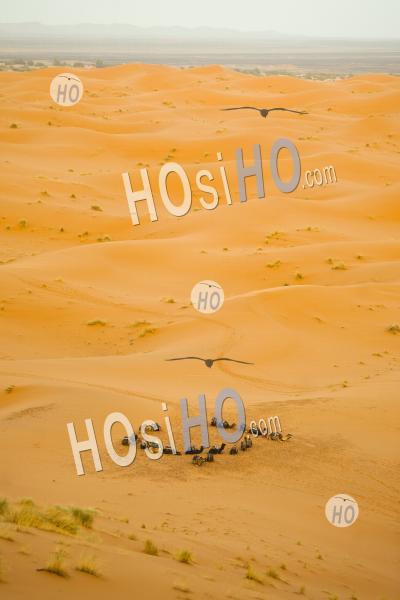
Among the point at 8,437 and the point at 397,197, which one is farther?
the point at 397,197

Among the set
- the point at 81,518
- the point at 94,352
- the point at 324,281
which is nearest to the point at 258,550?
the point at 81,518

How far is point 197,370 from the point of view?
13.0 meters

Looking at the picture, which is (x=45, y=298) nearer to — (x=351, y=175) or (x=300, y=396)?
(x=300, y=396)

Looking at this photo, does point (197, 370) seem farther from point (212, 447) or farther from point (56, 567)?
point (56, 567)

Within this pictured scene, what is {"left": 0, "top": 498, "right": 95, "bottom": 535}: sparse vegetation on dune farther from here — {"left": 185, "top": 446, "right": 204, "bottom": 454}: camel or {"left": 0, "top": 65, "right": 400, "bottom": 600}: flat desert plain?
{"left": 185, "top": 446, "right": 204, "bottom": 454}: camel

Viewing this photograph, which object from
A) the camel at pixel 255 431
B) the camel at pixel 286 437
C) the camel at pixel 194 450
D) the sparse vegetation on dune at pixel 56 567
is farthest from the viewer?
the camel at pixel 255 431

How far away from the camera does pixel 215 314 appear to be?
15.9 m

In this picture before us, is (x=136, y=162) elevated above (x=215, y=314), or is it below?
above

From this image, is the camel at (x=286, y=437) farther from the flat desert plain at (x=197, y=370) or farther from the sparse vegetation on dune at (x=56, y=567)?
the sparse vegetation on dune at (x=56, y=567)

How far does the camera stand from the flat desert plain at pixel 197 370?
650cm

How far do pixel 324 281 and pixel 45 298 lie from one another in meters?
6.66

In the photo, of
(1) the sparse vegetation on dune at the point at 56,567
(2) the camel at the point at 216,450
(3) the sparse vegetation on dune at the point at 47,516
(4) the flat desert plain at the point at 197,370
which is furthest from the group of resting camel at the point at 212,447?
(1) the sparse vegetation on dune at the point at 56,567

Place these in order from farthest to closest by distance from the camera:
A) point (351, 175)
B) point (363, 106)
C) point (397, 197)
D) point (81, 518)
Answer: point (363, 106) → point (351, 175) → point (397, 197) → point (81, 518)

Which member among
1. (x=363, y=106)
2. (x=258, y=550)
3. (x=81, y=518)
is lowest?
(x=258, y=550)
